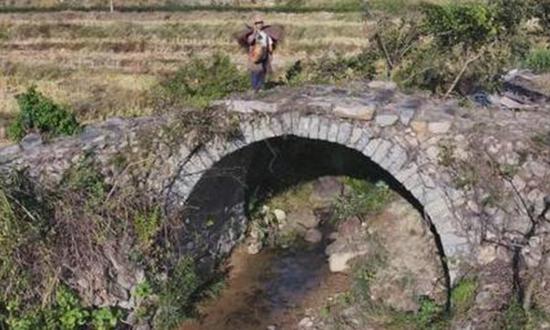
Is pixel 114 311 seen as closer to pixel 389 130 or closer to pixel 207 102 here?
pixel 207 102

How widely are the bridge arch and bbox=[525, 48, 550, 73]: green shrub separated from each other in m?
8.09

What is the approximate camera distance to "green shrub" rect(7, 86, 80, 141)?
12898 mm

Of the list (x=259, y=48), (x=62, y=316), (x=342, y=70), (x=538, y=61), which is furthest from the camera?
(x=538, y=61)

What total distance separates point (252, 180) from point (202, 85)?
6.06 feet

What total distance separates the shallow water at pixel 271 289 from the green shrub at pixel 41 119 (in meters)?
3.19

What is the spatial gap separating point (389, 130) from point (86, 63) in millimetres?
13853

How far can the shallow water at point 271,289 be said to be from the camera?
42.5ft

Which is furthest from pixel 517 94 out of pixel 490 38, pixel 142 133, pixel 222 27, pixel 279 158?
pixel 222 27

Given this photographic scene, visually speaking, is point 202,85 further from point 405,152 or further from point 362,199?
point 405,152

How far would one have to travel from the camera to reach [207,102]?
1270 cm

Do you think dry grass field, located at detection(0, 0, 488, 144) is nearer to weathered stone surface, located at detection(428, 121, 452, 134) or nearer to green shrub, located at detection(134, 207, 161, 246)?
green shrub, located at detection(134, 207, 161, 246)

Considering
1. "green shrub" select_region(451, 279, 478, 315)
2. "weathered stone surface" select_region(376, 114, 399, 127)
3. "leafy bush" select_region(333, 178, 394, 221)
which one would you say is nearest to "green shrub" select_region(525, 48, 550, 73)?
"leafy bush" select_region(333, 178, 394, 221)

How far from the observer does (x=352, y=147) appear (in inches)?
480

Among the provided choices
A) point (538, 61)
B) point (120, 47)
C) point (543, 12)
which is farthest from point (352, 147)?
point (120, 47)
